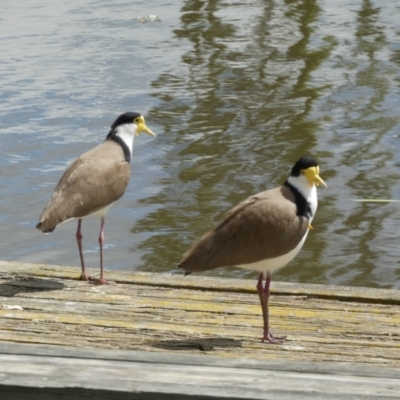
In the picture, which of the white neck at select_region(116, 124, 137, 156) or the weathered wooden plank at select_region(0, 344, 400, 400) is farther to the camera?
the white neck at select_region(116, 124, 137, 156)

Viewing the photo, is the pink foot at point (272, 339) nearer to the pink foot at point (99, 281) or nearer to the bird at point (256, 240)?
the bird at point (256, 240)

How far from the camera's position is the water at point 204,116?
9.77m

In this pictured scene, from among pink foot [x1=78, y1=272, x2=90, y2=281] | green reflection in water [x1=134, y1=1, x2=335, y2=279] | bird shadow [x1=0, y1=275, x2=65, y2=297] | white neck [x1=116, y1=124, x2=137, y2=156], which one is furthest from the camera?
green reflection in water [x1=134, y1=1, x2=335, y2=279]

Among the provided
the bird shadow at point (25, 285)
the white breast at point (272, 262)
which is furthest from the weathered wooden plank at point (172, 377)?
the bird shadow at point (25, 285)

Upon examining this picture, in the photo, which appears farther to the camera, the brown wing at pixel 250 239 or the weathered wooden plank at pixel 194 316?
the brown wing at pixel 250 239

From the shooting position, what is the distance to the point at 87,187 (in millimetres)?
7199

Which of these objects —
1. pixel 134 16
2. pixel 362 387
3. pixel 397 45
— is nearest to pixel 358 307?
pixel 362 387

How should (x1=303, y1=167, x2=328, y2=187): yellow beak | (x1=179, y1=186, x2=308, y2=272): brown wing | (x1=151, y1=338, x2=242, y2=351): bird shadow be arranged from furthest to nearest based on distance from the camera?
(x1=303, y1=167, x2=328, y2=187): yellow beak, (x1=179, y1=186, x2=308, y2=272): brown wing, (x1=151, y1=338, x2=242, y2=351): bird shadow

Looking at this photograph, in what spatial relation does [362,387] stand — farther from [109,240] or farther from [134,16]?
[134,16]

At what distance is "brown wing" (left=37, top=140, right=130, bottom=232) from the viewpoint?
6.98 meters

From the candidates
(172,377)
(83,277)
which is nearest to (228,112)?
(83,277)

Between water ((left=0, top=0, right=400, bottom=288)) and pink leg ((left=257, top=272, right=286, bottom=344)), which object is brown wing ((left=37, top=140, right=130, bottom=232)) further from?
water ((left=0, top=0, right=400, bottom=288))

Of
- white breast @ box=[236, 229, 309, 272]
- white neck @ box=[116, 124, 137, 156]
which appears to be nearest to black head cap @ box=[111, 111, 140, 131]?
white neck @ box=[116, 124, 137, 156]

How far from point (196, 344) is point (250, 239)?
2.29 ft
